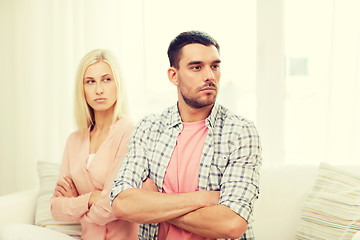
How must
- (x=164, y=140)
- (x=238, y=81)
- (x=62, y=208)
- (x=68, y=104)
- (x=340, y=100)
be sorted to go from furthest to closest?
(x=68, y=104), (x=238, y=81), (x=340, y=100), (x=62, y=208), (x=164, y=140)

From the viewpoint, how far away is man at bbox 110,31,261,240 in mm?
1632

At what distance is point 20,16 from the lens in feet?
10.8

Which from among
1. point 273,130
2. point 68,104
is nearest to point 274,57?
point 273,130

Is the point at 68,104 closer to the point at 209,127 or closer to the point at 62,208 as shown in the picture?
the point at 62,208

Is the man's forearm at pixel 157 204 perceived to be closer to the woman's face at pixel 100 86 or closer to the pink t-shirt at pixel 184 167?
the pink t-shirt at pixel 184 167

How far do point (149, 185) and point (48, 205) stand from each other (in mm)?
874

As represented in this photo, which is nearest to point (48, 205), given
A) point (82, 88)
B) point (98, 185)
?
point (98, 185)

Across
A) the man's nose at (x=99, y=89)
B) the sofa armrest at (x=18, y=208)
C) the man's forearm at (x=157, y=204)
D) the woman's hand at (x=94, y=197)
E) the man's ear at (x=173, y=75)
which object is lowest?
the sofa armrest at (x=18, y=208)

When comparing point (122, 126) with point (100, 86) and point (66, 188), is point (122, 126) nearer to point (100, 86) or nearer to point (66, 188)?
point (100, 86)

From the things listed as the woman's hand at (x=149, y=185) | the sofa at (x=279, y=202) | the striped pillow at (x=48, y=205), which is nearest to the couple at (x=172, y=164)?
the woman's hand at (x=149, y=185)

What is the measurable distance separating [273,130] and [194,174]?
119cm

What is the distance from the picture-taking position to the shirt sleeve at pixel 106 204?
6.32ft

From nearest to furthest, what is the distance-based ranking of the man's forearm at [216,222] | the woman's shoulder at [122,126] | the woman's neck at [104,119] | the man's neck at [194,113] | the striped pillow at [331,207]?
the man's forearm at [216,222], the man's neck at [194,113], the striped pillow at [331,207], the woman's shoulder at [122,126], the woman's neck at [104,119]

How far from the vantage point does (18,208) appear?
7.90ft
